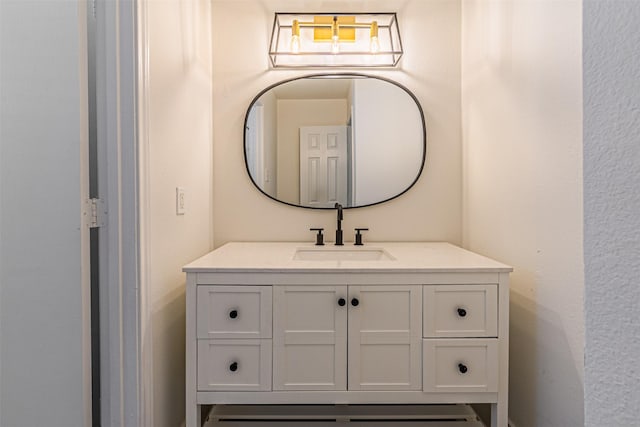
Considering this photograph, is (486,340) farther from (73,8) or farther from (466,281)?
(73,8)

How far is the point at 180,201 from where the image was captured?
5.44ft

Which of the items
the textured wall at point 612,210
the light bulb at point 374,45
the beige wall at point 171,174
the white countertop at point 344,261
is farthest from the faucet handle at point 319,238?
the textured wall at point 612,210

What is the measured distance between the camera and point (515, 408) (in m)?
1.63

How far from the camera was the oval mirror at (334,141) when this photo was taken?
214 cm

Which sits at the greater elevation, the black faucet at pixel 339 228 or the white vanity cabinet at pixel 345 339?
the black faucet at pixel 339 228

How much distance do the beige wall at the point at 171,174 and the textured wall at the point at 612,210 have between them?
125cm

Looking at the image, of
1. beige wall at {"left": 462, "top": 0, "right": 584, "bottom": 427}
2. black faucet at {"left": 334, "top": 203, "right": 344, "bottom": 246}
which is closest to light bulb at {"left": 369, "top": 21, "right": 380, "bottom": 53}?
beige wall at {"left": 462, "top": 0, "right": 584, "bottom": 427}

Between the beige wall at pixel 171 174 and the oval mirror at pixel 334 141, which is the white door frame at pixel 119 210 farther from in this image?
the oval mirror at pixel 334 141

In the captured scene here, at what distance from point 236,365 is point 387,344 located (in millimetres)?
550

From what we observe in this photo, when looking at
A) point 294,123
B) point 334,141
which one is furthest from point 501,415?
point 294,123

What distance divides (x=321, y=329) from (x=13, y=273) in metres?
0.98

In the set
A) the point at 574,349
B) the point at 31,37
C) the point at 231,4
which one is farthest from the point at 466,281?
the point at 231,4

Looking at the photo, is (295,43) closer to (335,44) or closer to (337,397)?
(335,44)

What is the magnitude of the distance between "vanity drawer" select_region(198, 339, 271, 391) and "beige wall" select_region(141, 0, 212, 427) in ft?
0.61
